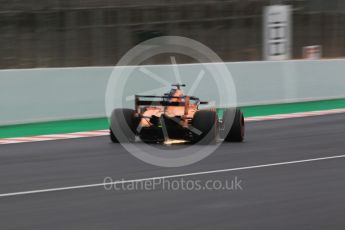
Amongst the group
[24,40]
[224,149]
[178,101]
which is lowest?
[224,149]

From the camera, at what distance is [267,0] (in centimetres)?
2223

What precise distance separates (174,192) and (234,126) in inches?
Answer: 162

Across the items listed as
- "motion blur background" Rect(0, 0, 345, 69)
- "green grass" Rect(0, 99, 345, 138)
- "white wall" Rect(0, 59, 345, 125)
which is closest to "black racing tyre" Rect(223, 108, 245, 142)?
"green grass" Rect(0, 99, 345, 138)

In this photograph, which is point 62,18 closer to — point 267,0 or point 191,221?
point 267,0

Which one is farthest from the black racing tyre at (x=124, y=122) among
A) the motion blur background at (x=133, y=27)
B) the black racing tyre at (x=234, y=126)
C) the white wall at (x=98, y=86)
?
the motion blur background at (x=133, y=27)

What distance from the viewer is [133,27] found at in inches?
757

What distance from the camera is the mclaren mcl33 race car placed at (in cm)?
1119

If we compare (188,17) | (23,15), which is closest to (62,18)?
(23,15)

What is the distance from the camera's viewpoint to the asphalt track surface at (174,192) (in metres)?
6.70

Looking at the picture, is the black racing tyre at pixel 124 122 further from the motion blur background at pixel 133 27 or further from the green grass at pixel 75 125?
the motion blur background at pixel 133 27

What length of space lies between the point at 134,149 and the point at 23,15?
7499mm

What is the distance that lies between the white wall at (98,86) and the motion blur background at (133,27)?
6.82 feet

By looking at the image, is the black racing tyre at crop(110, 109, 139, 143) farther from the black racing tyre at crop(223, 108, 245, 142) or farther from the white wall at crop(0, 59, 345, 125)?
the white wall at crop(0, 59, 345, 125)

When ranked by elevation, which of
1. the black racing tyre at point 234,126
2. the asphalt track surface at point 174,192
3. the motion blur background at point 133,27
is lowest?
the asphalt track surface at point 174,192
